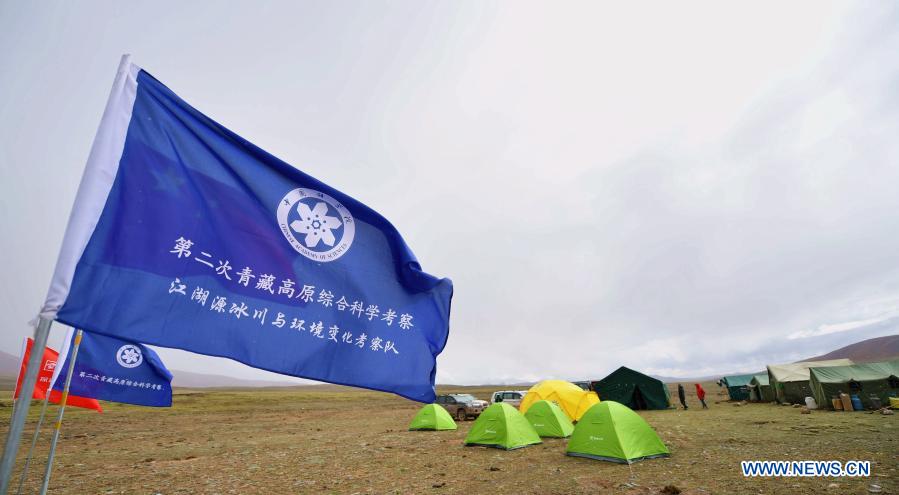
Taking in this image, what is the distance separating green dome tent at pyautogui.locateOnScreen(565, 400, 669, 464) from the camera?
11.8 meters

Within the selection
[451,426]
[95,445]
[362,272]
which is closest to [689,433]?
[451,426]

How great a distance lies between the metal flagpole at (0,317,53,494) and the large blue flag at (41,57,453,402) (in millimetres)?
134

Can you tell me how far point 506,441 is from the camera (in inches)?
576

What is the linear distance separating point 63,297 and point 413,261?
116 inches

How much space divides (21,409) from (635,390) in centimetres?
3375

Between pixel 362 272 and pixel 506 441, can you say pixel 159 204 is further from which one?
pixel 506 441

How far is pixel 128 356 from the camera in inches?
324

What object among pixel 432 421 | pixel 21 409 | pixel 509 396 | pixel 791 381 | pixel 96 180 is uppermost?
pixel 96 180

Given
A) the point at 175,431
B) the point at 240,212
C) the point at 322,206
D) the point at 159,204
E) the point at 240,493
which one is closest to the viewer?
the point at 159,204

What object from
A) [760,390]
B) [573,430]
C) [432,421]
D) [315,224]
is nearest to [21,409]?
[315,224]

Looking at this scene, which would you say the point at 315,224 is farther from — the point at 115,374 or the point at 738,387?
the point at 738,387

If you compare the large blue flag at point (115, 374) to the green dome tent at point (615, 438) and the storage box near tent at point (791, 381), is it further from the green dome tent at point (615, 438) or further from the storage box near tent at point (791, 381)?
the storage box near tent at point (791, 381)

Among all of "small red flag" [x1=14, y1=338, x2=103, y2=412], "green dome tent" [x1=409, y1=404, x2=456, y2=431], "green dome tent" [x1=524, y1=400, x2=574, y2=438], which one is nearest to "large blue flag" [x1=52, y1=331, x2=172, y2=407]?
"small red flag" [x1=14, y1=338, x2=103, y2=412]

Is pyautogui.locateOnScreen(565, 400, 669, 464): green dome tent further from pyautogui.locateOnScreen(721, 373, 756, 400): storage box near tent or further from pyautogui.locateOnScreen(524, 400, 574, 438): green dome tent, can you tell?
pyautogui.locateOnScreen(721, 373, 756, 400): storage box near tent
